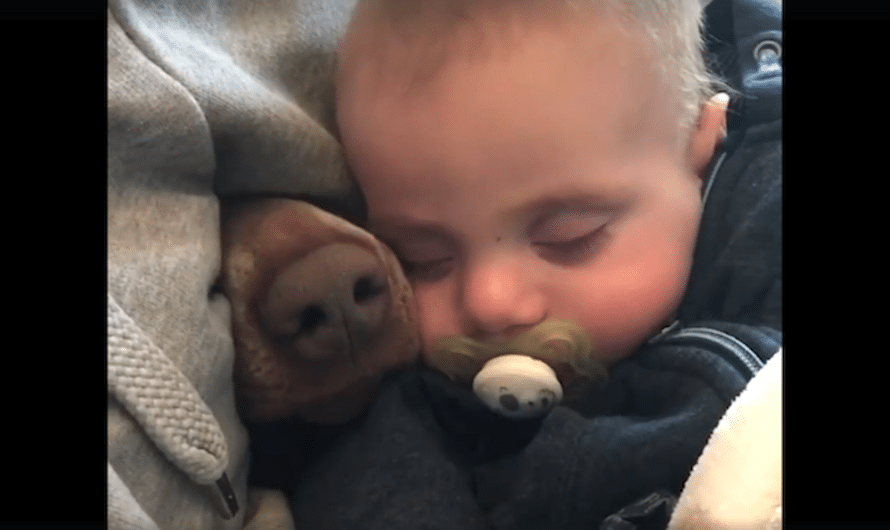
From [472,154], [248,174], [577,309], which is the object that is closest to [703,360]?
[577,309]

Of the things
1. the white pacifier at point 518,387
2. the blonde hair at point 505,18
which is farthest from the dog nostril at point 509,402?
the blonde hair at point 505,18

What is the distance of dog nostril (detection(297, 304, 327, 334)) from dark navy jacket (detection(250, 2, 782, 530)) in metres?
0.08

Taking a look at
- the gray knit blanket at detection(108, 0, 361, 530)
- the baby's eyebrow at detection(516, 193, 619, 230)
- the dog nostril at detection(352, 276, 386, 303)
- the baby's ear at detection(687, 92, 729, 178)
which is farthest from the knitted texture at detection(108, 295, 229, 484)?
the baby's ear at detection(687, 92, 729, 178)

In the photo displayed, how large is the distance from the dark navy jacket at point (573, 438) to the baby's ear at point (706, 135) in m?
0.04

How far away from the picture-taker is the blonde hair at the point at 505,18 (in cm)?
61

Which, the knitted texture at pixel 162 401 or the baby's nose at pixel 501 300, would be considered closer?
the knitted texture at pixel 162 401

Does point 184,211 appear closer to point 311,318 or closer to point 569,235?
point 311,318

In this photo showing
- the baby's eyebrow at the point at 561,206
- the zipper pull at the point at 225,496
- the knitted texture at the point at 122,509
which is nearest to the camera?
the knitted texture at the point at 122,509

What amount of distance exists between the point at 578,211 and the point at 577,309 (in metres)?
0.07

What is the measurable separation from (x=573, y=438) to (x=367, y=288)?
0.18m

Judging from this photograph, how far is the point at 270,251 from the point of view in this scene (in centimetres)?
59

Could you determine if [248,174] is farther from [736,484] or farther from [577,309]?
[736,484]

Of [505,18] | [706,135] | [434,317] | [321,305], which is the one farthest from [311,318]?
[706,135]

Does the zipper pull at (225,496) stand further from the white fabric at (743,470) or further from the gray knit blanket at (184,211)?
the white fabric at (743,470)
